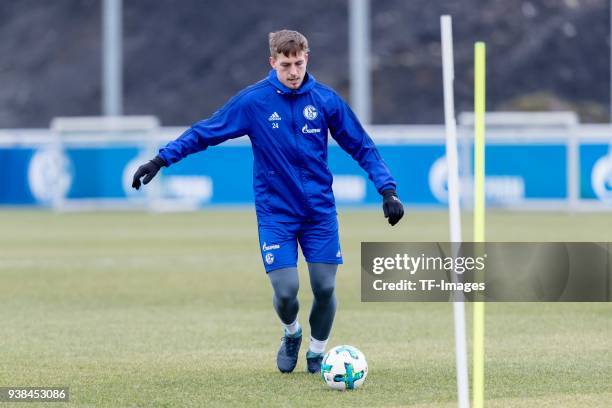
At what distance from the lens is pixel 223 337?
36.5 feet

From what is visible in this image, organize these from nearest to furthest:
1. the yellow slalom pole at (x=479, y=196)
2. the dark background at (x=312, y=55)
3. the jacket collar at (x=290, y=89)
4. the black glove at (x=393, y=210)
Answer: the yellow slalom pole at (x=479, y=196)
the black glove at (x=393, y=210)
the jacket collar at (x=290, y=89)
the dark background at (x=312, y=55)

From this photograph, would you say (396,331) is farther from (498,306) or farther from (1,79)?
(1,79)

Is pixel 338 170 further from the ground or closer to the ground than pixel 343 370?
further from the ground

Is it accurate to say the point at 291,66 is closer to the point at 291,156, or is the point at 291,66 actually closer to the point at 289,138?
the point at 289,138

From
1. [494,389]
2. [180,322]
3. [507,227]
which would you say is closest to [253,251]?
[507,227]

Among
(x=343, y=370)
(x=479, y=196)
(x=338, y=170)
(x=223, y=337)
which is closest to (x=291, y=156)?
(x=343, y=370)

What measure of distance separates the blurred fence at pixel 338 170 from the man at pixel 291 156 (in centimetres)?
2037

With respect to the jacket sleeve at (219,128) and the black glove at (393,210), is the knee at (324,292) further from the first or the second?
the jacket sleeve at (219,128)

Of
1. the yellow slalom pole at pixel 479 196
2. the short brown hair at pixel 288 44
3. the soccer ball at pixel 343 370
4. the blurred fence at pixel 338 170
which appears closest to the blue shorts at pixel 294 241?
the soccer ball at pixel 343 370

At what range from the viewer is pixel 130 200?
31.2m

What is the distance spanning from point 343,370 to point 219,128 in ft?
5.61

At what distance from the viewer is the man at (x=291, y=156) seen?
28.7ft

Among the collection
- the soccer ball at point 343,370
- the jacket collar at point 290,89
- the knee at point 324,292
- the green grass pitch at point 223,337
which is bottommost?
the green grass pitch at point 223,337

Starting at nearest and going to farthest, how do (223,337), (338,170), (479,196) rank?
(479,196) < (223,337) < (338,170)
